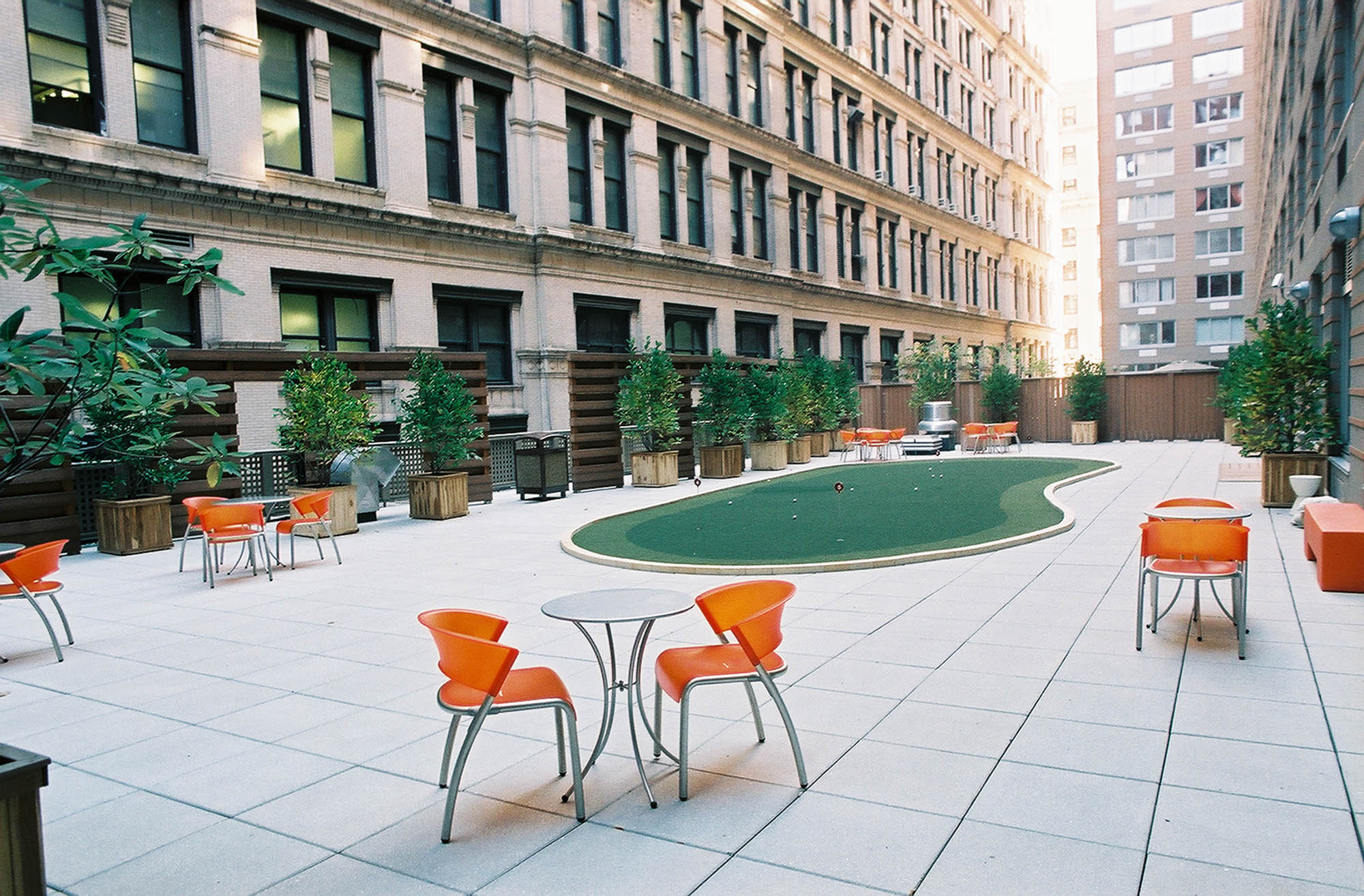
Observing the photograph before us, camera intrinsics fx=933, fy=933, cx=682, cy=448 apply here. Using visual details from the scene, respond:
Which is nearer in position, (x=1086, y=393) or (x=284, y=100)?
(x=284, y=100)

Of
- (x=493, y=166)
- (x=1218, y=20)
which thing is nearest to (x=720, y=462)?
(x=493, y=166)

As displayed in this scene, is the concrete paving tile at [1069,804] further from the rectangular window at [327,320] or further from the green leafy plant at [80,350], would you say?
the rectangular window at [327,320]

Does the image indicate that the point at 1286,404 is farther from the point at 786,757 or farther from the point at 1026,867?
the point at 1026,867

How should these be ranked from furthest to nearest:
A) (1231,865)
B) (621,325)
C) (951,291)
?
(951,291) → (621,325) → (1231,865)

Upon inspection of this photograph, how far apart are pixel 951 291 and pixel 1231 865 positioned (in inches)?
1961

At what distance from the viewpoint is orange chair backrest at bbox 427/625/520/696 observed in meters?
4.29

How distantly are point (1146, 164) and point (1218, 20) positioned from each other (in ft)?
32.6

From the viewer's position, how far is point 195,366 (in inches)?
606

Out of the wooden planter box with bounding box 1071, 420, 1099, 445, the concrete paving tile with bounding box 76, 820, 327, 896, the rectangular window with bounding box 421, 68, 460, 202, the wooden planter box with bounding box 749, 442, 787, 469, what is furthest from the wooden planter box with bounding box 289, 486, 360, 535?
the wooden planter box with bounding box 1071, 420, 1099, 445

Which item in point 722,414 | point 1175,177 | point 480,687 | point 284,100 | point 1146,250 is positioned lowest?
point 480,687

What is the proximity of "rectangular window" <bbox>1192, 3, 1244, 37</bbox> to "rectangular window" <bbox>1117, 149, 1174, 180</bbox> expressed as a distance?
313 inches

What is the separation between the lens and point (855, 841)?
13.7 feet

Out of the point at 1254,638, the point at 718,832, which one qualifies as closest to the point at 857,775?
the point at 718,832

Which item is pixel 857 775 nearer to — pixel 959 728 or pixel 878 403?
pixel 959 728
